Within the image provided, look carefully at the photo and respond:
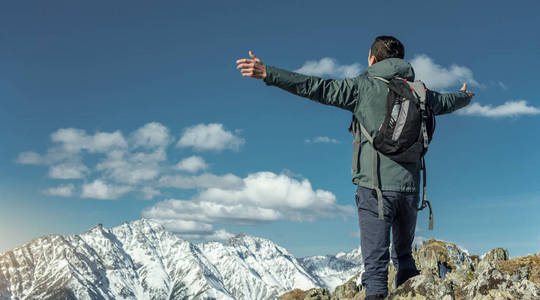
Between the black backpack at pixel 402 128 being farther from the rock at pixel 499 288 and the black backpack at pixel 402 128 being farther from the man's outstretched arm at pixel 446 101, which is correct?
the rock at pixel 499 288

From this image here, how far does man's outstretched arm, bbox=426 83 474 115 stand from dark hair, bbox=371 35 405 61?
1.07 metres

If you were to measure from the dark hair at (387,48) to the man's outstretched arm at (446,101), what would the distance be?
3.51ft

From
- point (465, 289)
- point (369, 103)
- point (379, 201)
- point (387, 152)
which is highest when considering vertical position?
point (369, 103)

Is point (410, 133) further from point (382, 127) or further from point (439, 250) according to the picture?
point (439, 250)

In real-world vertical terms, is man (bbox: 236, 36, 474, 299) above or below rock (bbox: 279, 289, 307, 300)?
above

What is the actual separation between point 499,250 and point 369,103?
196 ft

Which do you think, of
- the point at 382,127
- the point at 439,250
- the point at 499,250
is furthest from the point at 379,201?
the point at 499,250

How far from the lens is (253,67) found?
342 inches

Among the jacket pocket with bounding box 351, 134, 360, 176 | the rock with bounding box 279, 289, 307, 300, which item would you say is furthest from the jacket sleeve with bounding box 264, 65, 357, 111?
the rock with bounding box 279, 289, 307, 300

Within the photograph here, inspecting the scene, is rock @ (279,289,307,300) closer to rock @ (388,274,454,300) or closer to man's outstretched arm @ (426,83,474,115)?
man's outstretched arm @ (426,83,474,115)

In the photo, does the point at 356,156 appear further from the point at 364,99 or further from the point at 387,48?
the point at 387,48

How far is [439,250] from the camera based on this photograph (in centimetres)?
5906

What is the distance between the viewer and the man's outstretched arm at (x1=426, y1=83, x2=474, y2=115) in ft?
31.7

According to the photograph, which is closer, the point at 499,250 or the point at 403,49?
the point at 403,49
